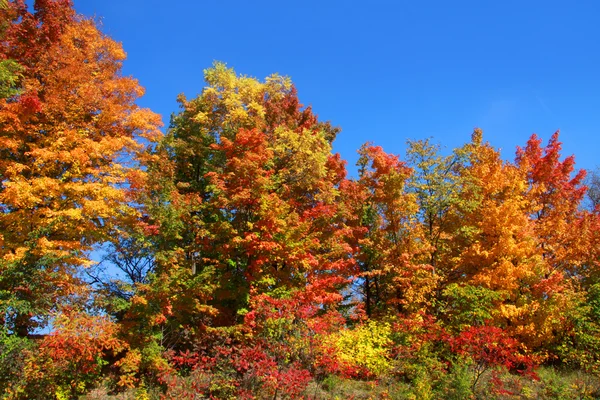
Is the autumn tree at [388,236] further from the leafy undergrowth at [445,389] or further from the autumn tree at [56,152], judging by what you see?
the autumn tree at [56,152]

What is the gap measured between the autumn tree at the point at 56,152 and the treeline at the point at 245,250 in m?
0.07

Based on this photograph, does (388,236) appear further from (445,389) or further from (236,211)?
(445,389)

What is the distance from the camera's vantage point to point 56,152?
43.7 ft

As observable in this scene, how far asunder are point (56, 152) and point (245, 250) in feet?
24.7

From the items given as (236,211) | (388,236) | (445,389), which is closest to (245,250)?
(236,211)

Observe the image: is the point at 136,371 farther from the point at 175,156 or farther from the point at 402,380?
the point at 175,156

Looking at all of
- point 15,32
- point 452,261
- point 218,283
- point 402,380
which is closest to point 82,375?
point 218,283

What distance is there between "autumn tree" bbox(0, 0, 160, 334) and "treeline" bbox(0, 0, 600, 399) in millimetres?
75

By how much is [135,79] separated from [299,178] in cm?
845

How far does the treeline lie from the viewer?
37.7 ft

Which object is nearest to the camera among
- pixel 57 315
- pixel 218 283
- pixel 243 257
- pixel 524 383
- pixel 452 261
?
pixel 57 315

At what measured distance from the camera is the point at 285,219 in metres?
15.5

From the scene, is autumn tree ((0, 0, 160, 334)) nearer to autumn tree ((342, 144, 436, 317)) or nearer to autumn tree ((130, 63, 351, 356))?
autumn tree ((130, 63, 351, 356))

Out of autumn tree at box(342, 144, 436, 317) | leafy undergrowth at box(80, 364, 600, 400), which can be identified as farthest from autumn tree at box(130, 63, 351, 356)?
leafy undergrowth at box(80, 364, 600, 400)
